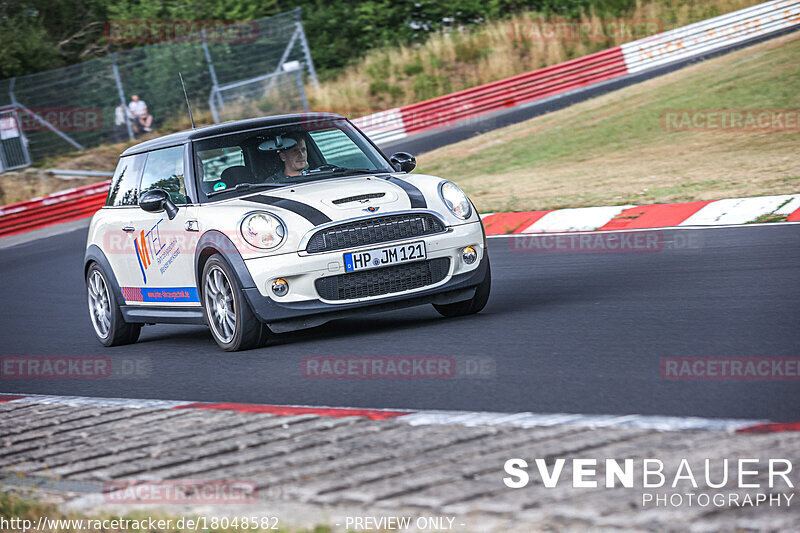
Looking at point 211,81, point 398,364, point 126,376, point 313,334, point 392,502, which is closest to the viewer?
point 392,502

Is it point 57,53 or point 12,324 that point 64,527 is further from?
point 57,53

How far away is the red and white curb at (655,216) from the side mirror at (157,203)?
17.0 ft

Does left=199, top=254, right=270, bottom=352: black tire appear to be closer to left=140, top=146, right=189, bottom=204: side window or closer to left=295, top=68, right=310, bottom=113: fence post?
left=140, top=146, right=189, bottom=204: side window

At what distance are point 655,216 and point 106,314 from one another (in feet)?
18.9

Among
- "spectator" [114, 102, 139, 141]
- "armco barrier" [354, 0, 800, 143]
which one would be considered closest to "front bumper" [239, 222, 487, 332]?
"armco barrier" [354, 0, 800, 143]

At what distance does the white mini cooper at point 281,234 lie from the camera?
7.24 meters

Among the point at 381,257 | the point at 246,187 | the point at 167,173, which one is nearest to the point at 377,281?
the point at 381,257

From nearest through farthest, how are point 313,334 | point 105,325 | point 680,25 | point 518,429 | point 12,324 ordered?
point 518,429 → point 313,334 → point 105,325 → point 12,324 → point 680,25

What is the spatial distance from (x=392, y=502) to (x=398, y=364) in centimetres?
283

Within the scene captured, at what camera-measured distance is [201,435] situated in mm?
4848

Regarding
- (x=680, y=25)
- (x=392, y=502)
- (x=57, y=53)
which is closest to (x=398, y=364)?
(x=392, y=502)

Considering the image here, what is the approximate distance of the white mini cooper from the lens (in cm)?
724

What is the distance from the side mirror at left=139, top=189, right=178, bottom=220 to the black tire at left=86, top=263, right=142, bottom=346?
122 cm

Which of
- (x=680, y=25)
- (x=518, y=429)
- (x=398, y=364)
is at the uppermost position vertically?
(x=518, y=429)
